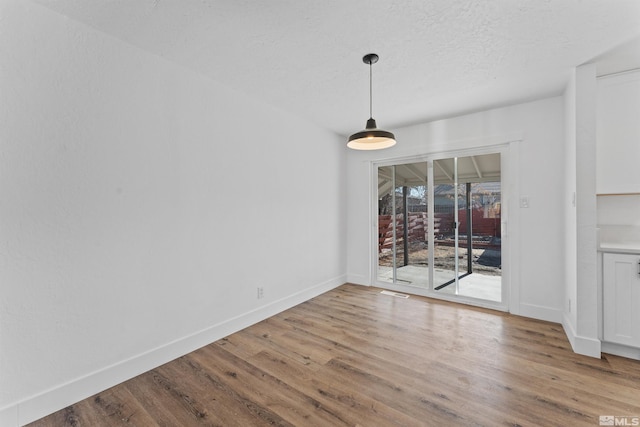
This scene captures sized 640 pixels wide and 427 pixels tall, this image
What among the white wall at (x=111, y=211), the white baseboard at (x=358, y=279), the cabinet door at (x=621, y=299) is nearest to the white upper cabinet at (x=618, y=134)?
the cabinet door at (x=621, y=299)

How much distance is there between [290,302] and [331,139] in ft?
8.59

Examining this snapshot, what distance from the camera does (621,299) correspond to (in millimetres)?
2375

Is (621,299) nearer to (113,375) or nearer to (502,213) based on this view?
(502,213)

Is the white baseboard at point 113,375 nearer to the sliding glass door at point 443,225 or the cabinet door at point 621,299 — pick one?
the sliding glass door at point 443,225

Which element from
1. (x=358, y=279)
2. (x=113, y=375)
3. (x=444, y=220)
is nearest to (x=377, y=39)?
(x=444, y=220)

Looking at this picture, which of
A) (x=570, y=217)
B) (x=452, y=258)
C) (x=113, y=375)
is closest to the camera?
(x=113, y=375)

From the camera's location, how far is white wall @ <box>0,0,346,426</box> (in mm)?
1683

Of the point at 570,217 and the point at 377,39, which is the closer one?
the point at 377,39

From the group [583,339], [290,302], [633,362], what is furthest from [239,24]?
[633,362]

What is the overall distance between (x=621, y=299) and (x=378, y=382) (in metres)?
2.30

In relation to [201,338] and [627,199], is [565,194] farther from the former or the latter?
[201,338]

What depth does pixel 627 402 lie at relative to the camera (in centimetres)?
181

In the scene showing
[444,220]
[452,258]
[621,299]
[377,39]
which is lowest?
[621,299]

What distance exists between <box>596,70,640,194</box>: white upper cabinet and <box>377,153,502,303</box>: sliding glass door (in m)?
1.04
